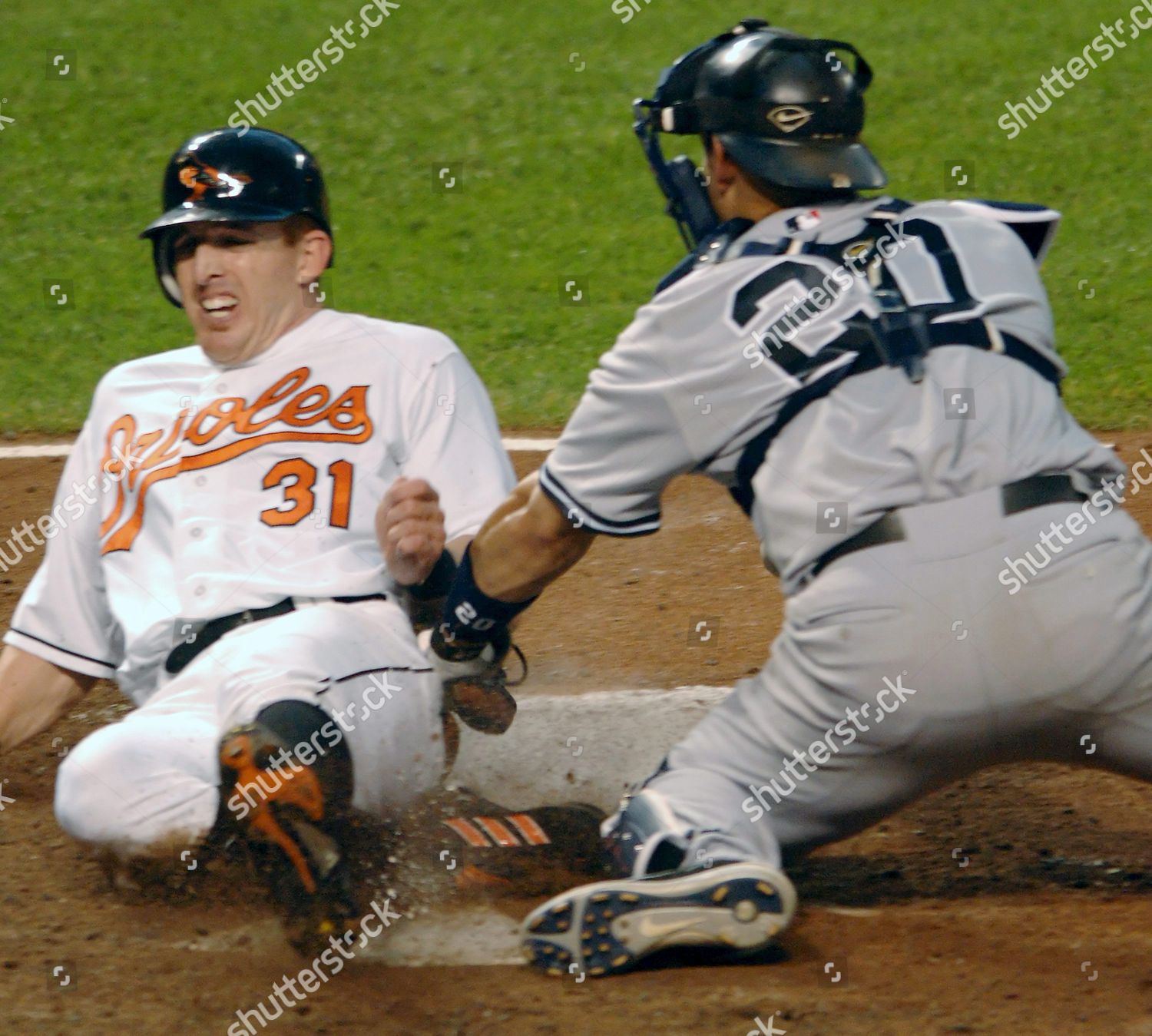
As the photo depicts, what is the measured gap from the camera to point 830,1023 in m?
2.51

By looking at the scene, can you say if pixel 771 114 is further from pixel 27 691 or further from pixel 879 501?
pixel 27 691

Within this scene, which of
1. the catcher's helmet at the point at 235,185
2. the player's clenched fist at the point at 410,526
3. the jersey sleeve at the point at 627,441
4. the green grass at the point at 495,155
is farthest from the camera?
the green grass at the point at 495,155

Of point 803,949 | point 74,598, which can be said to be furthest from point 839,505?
point 74,598

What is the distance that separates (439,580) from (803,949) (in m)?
1.00

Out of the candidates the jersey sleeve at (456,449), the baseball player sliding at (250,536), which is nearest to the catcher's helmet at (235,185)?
the baseball player sliding at (250,536)

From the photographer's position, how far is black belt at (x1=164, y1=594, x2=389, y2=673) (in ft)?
10.8

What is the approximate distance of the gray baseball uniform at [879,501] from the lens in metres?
2.69

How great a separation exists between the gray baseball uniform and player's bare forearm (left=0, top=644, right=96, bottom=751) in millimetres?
1240

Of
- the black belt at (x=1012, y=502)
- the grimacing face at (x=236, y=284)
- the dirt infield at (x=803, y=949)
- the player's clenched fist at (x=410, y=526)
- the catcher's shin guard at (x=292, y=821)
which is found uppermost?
the grimacing face at (x=236, y=284)

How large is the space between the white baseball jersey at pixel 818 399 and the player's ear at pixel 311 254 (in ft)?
3.20

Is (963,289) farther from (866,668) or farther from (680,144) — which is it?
(680,144)

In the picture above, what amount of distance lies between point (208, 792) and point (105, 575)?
659 mm

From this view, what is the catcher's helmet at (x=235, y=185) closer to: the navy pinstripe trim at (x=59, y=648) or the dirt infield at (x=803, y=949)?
the navy pinstripe trim at (x=59, y=648)

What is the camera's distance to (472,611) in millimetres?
3131
